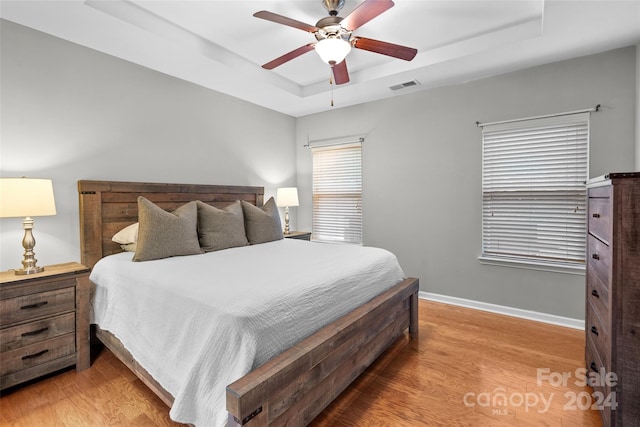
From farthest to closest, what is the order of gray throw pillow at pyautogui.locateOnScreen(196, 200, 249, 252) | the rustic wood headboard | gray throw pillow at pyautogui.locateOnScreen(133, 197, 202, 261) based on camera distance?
gray throw pillow at pyautogui.locateOnScreen(196, 200, 249, 252) < the rustic wood headboard < gray throw pillow at pyautogui.locateOnScreen(133, 197, 202, 261)

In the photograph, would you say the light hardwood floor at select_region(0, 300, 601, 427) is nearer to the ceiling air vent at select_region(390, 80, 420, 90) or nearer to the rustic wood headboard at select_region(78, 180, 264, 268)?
the rustic wood headboard at select_region(78, 180, 264, 268)

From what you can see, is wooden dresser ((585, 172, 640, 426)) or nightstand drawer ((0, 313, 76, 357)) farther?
nightstand drawer ((0, 313, 76, 357))

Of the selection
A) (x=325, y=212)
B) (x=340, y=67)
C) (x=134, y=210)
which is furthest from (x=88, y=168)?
(x=325, y=212)

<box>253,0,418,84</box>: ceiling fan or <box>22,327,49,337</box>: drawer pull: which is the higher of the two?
<box>253,0,418,84</box>: ceiling fan

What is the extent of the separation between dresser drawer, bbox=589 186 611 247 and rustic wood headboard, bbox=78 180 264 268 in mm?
3386

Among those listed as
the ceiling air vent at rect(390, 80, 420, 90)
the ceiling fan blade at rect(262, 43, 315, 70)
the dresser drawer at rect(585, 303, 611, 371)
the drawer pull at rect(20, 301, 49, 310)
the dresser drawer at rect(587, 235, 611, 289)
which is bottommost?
the dresser drawer at rect(585, 303, 611, 371)

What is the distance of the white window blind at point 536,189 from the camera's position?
2863 millimetres

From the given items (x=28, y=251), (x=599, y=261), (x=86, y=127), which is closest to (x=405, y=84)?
(x=599, y=261)

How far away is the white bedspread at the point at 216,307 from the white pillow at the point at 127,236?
0.52 ft

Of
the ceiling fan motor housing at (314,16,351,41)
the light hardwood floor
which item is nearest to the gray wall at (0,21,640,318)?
the light hardwood floor

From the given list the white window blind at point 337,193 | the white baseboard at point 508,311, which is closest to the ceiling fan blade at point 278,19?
the white window blind at point 337,193

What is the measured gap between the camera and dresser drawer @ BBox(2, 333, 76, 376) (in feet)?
6.33

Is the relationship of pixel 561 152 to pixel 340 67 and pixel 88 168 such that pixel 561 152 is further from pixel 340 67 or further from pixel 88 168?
pixel 88 168

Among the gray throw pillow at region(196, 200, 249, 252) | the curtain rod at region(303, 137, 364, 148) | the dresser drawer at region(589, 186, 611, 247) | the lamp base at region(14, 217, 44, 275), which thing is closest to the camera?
the dresser drawer at region(589, 186, 611, 247)
